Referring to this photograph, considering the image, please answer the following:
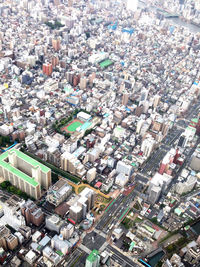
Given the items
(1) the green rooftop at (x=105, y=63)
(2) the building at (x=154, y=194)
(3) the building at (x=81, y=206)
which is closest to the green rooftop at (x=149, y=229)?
(2) the building at (x=154, y=194)

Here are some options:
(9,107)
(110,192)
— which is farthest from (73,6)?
(110,192)

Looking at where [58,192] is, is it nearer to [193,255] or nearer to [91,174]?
[91,174]

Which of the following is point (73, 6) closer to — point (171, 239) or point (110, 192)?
point (110, 192)

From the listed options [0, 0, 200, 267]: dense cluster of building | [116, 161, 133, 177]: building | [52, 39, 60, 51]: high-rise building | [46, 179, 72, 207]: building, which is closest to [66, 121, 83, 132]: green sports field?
[0, 0, 200, 267]: dense cluster of building

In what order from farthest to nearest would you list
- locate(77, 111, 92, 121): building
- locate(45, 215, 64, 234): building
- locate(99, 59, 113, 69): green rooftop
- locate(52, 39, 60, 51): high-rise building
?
locate(52, 39, 60, 51): high-rise building, locate(99, 59, 113, 69): green rooftop, locate(77, 111, 92, 121): building, locate(45, 215, 64, 234): building

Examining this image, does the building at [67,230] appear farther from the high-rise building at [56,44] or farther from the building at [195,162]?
the high-rise building at [56,44]

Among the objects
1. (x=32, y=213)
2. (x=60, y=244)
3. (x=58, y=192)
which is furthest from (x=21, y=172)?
(x=60, y=244)

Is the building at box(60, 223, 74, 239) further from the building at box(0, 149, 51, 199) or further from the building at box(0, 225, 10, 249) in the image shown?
the building at box(0, 149, 51, 199)
